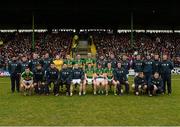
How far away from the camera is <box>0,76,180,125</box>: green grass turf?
11.9m

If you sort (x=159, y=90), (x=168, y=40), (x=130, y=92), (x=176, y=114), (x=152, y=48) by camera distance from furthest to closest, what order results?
(x=168, y=40) → (x=152, y=48) → (x=130, y=92) → (x=159, y=90) → (x=176, y=114)

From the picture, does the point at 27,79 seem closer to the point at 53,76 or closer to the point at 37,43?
the point at 53,76

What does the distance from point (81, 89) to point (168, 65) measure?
3.80 metres

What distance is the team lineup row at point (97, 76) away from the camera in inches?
711

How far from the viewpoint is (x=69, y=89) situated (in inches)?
719

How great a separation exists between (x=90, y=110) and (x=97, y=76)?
4.55 metres

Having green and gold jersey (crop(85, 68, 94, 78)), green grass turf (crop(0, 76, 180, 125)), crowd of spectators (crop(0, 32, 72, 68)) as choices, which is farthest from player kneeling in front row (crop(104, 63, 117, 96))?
crowd of spectators (crop(0, 32, 72, 68))

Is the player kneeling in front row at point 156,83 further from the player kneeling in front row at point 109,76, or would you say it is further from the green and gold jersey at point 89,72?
the green and gold jersey at point 89,72

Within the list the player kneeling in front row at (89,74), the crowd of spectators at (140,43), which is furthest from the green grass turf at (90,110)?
the crowd of spectators at (140,43)

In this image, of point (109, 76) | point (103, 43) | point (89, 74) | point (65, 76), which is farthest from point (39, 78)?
point (103, 43)

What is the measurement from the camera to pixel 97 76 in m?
18.4

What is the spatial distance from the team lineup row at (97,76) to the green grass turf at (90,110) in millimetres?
585
